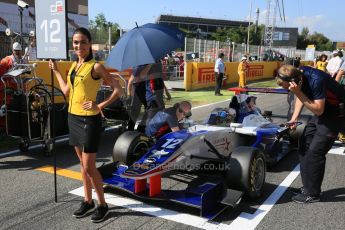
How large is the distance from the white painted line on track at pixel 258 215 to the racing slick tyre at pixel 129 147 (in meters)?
1.67

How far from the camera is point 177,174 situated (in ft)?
17.4

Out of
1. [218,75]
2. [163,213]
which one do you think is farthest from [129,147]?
[218,75]

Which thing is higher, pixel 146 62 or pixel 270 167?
pixel 146 62

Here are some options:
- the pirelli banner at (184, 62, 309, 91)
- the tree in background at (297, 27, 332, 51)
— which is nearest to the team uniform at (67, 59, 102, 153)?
the pirelli banner at (184, 62, 309, 91)

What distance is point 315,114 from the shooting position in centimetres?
446

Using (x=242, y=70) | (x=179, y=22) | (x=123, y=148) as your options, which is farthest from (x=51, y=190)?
(x=179, y=22)

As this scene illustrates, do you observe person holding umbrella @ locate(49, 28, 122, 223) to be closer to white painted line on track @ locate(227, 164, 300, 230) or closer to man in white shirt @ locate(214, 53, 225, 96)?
white painted line on track @ locate(227, 164, 300, 230)

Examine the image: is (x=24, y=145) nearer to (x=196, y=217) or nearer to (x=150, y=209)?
(x=150, y=209)

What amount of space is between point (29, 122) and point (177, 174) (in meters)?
2.50

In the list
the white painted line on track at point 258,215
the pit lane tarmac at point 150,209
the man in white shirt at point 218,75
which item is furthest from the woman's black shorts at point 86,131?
the man in white shirt at point 218,75

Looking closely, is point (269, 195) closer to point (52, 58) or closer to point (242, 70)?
point (52, 58)

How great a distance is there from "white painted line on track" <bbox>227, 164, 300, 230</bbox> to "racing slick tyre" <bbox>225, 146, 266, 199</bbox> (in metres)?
0.17

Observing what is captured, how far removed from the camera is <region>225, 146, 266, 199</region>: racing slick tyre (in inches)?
171

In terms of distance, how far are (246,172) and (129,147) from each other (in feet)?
5.21
